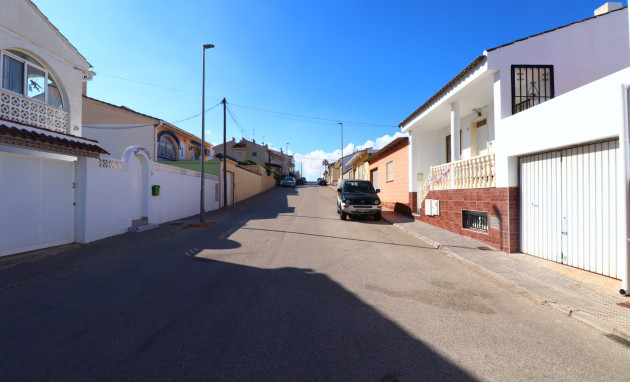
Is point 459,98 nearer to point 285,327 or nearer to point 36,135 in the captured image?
point 285,327

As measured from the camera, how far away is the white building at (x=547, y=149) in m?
5.27

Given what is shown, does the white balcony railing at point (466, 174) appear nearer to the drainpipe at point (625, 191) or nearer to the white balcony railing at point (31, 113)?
the drainpipe at point (625, 191)

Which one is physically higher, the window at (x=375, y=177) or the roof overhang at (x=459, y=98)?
the roof overhang at (x=459, y=98)

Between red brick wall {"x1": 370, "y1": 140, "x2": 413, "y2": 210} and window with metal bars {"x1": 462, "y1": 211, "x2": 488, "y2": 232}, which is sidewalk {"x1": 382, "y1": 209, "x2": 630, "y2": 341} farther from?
red brick wall {"x1": 370, "y1": 140, "x2": 413, "y2": 210}

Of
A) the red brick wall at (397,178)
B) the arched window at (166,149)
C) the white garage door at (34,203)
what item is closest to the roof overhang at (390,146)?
the red brick wall at (397,178)

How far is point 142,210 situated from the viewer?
12.6 m

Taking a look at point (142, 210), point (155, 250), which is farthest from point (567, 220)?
point (142, 210)

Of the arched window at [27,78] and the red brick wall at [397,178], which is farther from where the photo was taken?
the red brick wall at [397,178]

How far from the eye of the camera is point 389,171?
65.1 ft

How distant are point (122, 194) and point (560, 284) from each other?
11856mm

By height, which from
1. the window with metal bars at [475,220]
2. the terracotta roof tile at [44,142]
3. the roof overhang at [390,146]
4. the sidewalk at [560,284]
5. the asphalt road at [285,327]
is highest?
the roof overhang at [390,146]

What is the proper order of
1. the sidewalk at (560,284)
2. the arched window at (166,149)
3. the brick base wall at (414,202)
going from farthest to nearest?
the arched window at (166,149) → the brick base wall at (414,202) → the sidewalk at (560,284)

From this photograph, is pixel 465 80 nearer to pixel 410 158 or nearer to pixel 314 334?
pixel 410 158

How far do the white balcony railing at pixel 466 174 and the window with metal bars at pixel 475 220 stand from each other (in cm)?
82
